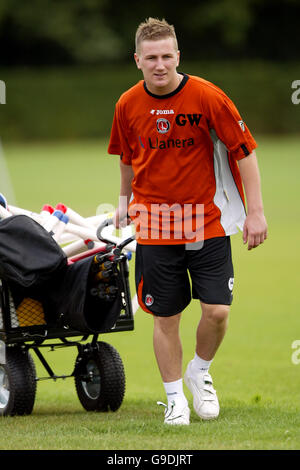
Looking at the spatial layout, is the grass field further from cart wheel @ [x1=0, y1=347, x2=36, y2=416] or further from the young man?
the young man

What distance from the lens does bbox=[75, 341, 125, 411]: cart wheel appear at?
5234 millimetres

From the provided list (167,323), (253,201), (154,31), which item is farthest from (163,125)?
(167,323)

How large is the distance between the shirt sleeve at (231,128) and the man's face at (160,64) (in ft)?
0.86

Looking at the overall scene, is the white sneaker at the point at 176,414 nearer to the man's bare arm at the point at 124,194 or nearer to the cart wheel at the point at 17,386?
the cart wheel at the point at 17,386

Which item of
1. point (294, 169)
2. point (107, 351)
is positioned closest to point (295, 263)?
point (107, 351)

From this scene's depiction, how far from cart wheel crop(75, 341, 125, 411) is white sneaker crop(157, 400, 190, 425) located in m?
0.51

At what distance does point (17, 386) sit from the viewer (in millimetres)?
5184

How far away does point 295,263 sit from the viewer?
12.6 metres

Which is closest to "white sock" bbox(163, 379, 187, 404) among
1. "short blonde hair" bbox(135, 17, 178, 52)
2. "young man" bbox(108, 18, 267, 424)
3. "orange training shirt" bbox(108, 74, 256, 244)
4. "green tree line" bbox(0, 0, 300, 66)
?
"young man" bbox(108, 18, 267, 424)

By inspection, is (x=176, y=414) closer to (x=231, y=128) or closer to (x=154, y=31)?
(x=231, y=128)

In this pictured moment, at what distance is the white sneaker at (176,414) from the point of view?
470cm
